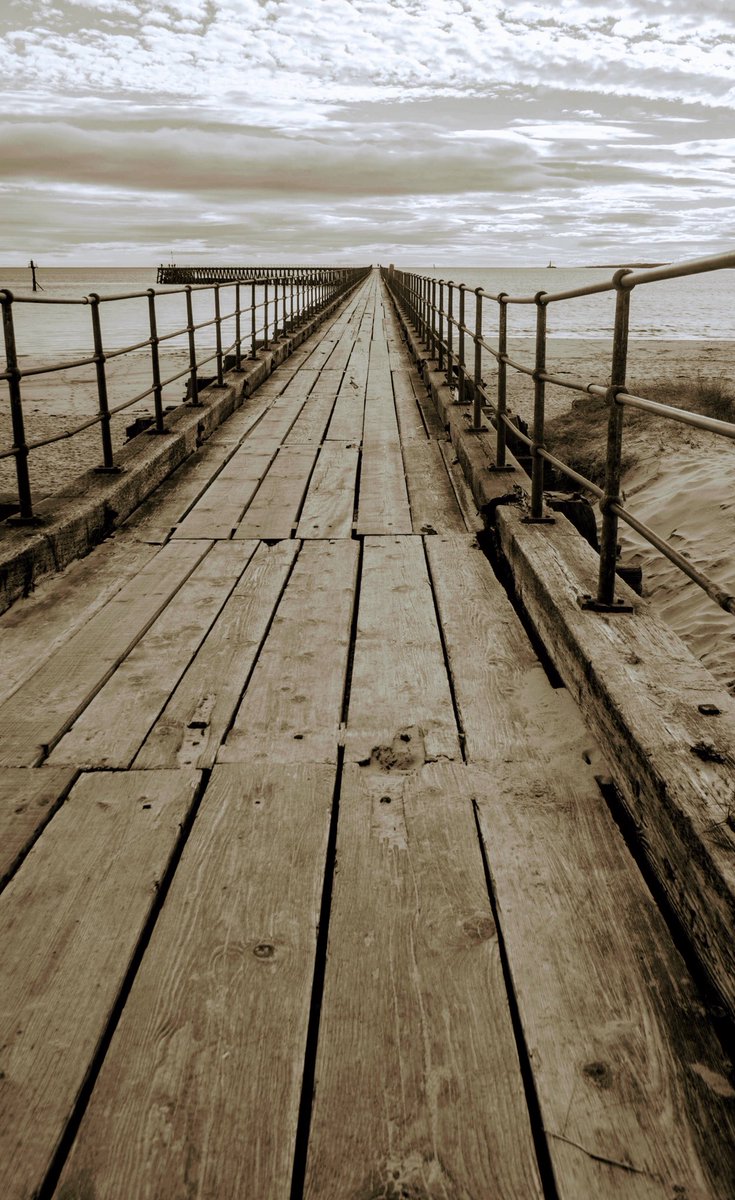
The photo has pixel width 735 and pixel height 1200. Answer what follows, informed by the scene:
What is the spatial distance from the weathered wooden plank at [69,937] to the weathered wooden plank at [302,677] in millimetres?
284

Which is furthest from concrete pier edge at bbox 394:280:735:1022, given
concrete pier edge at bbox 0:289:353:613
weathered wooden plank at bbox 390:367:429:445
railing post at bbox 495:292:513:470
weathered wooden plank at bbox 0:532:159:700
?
weathered wooden plank at bbox 390:367:429:445

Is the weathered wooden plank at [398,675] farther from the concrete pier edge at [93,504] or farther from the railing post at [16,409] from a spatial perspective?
the railing post at [16,409]

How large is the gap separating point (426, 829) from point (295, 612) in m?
1.55

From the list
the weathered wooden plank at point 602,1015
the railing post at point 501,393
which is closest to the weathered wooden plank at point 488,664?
the weathered wooden plank at point 602,1015

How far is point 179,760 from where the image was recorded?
2.46m

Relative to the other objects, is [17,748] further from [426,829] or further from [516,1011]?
[516,1011]

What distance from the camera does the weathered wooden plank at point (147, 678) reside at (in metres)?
2.52

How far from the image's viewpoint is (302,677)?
2.97 metres

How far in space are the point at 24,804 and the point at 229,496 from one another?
10.9ft

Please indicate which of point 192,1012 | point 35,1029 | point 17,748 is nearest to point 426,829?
point 192,1012

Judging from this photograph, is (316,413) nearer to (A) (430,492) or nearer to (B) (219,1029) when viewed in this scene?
(A) (430,492)

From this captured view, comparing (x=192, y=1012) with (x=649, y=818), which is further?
(x=649, y=818)

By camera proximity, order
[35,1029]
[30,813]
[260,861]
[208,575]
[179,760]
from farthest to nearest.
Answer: [208,575], [179,760], [30,813], [260,861], [35,1029]

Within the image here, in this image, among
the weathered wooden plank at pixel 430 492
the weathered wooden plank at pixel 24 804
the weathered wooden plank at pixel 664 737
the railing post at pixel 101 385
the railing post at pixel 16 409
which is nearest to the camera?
the weathered wooden plank at pixel 664 737
